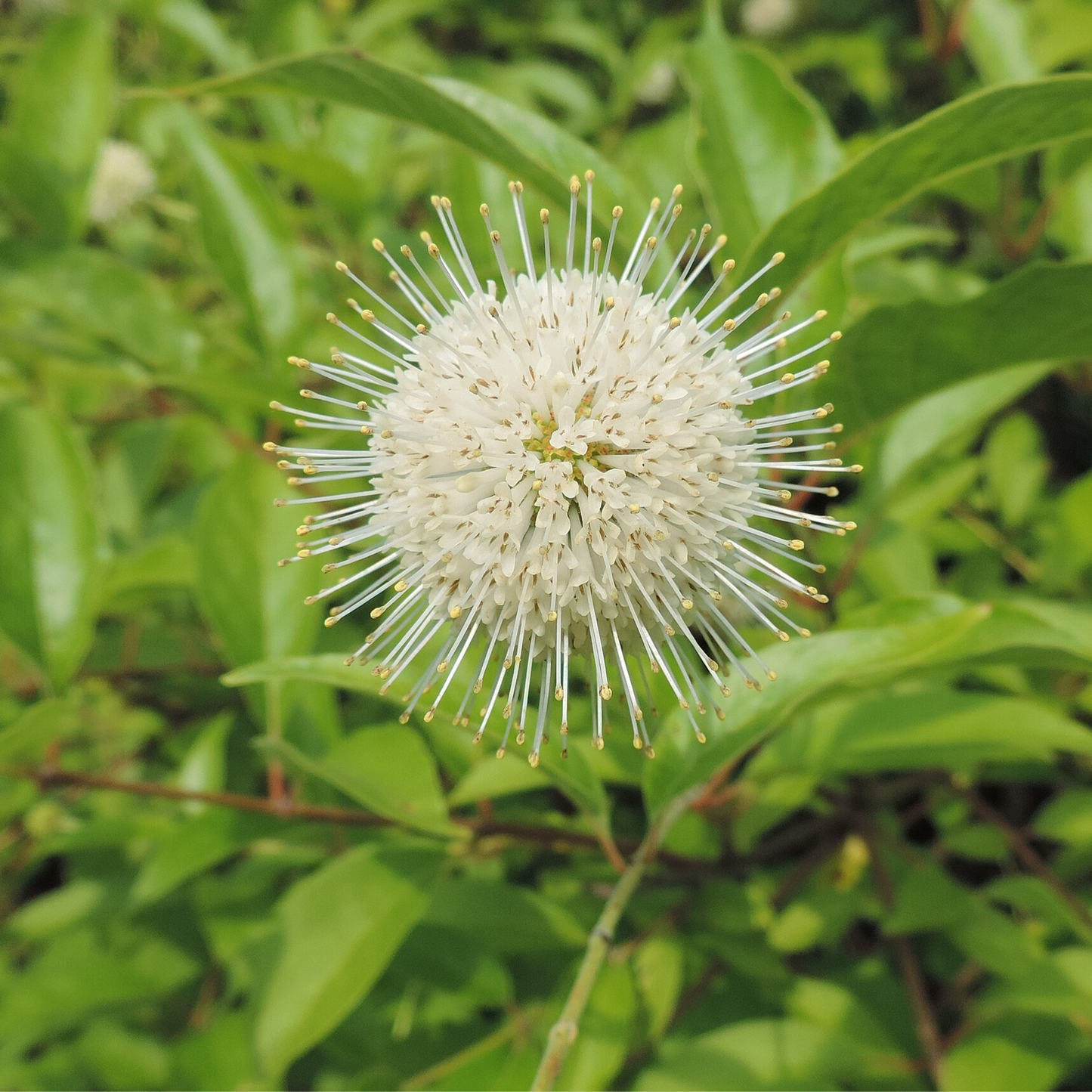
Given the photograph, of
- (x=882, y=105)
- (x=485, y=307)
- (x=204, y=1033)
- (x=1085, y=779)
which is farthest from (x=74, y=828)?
(x=882, y=105)

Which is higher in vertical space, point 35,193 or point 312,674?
point 35,193

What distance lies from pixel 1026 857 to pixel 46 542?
2.06 m

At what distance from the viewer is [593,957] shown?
46.0 inches

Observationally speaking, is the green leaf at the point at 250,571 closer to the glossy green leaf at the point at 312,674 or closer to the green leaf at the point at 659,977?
the glossy green leaf at the point at 312,674

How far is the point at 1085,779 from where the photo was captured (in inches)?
80.0

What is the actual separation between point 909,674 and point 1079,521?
91cm

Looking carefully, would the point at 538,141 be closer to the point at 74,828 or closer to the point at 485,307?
the point at 485,307

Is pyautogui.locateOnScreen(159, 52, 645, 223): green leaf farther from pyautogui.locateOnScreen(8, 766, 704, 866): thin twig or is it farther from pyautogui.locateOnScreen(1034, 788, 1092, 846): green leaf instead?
pyautogui.locateOnScreen(1034, 788, 1092, 846): green leaf

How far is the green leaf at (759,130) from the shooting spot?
5.02 ft

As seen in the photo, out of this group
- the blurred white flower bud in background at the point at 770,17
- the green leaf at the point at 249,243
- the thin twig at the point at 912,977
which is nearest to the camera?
the thin twig at the point at 912,977

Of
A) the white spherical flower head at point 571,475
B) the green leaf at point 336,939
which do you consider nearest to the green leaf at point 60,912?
the green leaf at point 336,939

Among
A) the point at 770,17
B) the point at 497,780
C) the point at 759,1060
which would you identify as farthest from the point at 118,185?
the point at 759,1060

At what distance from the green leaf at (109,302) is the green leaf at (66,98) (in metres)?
0.33

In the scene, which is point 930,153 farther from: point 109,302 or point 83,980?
point 83,980
